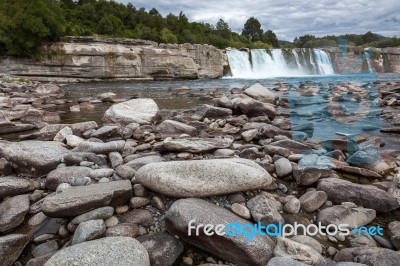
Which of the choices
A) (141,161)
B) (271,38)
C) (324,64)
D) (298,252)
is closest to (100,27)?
(324,64)

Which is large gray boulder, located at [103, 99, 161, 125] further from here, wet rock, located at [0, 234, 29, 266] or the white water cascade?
the white water cascade

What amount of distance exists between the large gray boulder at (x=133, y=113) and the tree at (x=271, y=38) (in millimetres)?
90593

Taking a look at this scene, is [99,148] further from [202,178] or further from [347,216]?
[347,216]

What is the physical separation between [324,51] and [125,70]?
29803 millimetres

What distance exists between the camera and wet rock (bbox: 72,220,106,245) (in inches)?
103

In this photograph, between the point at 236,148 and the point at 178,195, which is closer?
the point at 178,195

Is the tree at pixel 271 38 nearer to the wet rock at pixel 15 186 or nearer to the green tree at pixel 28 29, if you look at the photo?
the green tree at pixel 28 29

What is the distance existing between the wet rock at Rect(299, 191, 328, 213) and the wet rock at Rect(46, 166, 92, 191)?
9.01ft

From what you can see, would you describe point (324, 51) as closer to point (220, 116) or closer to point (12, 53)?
point (220, 116)

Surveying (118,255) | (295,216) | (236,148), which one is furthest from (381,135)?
(118,255)

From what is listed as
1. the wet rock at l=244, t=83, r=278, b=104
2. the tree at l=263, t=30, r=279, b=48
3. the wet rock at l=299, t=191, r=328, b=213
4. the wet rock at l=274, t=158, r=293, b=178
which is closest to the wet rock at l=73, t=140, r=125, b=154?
the wet rock at l=274, t=158, r=293, b=178

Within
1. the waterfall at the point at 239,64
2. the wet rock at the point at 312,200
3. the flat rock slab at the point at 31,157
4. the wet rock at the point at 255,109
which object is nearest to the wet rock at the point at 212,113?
the wet rock at the point at 255,109

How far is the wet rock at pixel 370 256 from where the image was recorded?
227 cm

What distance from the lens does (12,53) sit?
33938 millimetres
